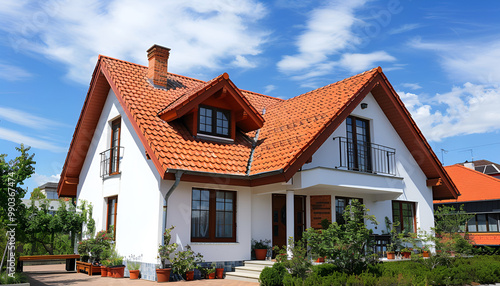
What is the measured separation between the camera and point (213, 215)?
1334 cm

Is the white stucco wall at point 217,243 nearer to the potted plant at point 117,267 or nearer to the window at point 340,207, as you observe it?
the potted plant at point 117,267

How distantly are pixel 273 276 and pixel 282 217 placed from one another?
4751mm

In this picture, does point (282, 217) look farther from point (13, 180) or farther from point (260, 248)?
point (13, 180)

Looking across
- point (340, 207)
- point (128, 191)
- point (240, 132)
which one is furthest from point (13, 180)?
point (340, 207)

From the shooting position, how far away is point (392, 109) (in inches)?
667

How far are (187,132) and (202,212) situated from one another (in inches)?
111

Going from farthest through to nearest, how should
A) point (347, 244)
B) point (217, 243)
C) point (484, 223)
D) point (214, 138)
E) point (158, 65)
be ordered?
point (484, 223) < point (158, 65) < point (214, 138) < point (217, 243) < point (347, 244)

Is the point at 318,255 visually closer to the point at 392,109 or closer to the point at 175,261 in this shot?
the point at 175,261

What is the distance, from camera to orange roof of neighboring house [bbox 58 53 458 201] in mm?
12648

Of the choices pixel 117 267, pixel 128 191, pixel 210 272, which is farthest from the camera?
pixel 128 191

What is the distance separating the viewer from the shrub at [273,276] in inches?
407

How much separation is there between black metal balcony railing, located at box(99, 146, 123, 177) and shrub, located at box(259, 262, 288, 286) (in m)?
7.66

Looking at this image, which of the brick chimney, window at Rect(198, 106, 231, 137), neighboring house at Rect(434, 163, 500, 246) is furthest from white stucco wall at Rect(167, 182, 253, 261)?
neighboring house at Rect(434, 163, 500, 246)

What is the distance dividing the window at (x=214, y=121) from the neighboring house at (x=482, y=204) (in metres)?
22.9
